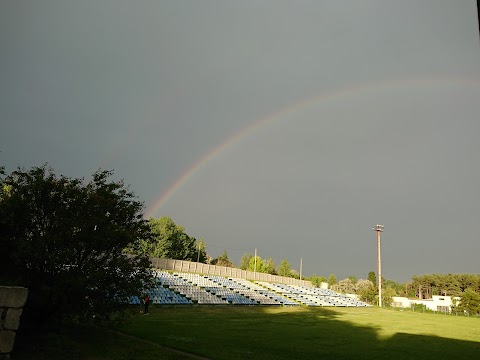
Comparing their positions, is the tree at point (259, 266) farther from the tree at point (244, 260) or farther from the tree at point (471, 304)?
the tree at point (471, 304)

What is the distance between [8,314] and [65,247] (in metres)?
4.63

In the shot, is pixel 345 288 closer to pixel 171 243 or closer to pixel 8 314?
pixel 171 243

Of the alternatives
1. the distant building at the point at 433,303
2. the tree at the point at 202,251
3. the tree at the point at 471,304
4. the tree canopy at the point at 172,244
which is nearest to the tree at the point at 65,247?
the tree at the point at 471,304

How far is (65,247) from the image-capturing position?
19.7 meters

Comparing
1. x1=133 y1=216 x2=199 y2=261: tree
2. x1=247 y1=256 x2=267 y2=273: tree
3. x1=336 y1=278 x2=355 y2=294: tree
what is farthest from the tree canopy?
x1=336 y1=278 x2=355 y2=294: tree

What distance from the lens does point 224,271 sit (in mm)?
85625

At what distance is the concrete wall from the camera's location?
50.6ft

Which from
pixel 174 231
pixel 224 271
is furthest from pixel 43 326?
pixel 174 231

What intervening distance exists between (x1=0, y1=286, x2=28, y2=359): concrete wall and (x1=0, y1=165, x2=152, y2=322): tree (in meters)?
2.80

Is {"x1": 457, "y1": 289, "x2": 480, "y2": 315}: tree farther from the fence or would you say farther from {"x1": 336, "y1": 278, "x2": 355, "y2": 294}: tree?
{"x1": 336, "y1": 278, "x2": 355, "y2": 294}: tree

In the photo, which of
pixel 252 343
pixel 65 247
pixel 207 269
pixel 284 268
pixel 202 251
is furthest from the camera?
pixel 284 268

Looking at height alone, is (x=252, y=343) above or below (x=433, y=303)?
below

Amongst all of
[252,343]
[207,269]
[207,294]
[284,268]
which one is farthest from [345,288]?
[252,343]

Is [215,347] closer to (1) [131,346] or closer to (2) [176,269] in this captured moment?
(1) [131,346]
